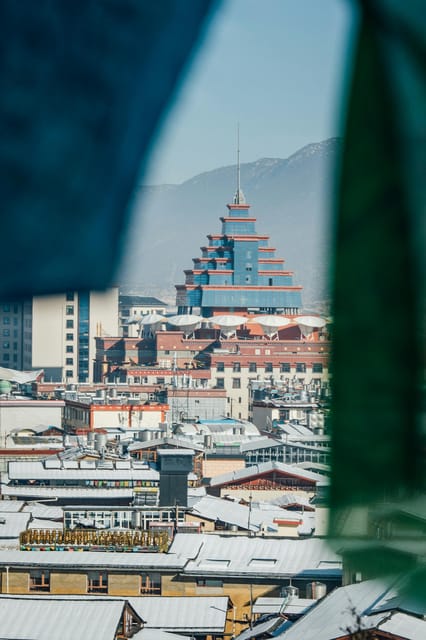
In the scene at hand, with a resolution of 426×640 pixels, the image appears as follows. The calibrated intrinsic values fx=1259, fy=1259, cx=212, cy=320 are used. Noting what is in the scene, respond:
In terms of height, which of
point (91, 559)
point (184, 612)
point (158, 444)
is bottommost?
point (184, 612)

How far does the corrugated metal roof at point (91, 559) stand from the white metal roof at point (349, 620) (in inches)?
44.3

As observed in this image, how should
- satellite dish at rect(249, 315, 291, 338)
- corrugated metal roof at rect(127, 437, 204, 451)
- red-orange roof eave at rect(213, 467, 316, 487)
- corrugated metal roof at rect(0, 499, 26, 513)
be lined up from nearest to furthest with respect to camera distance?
corrugated metal roof at rect(0, 499, 26, 513)
red-orange roof eave at rect(213, 467, 316, 487)
corrugated metal roof at rect(127, 437, 204, 451)
satellite dish at rect(249, 315, 291, 338)

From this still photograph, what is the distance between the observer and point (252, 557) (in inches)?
236

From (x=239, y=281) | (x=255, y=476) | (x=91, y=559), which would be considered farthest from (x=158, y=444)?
(x=239, y=281)

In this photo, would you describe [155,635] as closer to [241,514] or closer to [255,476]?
[241,514]

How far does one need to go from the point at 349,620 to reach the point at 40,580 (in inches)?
75.4

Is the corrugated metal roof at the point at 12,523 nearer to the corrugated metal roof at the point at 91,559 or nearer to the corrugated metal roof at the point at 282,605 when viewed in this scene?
the corrugated metal roof at the point at 91,559

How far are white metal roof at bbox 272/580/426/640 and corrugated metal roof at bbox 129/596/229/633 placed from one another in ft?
1.57

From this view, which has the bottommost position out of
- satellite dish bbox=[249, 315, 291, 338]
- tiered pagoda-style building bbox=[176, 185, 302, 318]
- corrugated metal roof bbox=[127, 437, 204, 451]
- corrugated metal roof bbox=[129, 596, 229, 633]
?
corrugated metal roof bbox=[129, 596, 229, 633]

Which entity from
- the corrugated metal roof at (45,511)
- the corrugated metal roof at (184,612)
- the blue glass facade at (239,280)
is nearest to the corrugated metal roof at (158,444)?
the corrugated metal roof at (45,511)

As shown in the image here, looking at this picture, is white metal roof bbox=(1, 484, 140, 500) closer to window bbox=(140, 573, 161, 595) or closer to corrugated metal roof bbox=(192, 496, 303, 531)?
corrugated metal roof bbox=(192, 496, 303, 531)

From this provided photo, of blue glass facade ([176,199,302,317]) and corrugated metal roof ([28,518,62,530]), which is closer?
corrugated metal roof ([28,518,62,530])

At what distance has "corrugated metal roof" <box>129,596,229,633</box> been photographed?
4906 millimetres

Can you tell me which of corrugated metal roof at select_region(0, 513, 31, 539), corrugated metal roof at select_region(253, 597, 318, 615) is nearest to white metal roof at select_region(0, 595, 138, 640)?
corrugated metal roof at select_region(253, 597, 318, 615)
